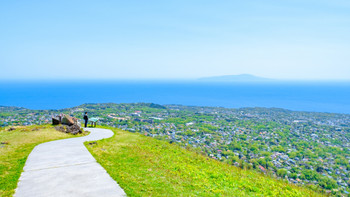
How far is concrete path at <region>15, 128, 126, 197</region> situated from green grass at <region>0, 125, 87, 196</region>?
13.7 inches

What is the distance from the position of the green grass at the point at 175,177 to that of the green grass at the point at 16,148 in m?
4.20

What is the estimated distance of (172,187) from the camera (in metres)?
9.62

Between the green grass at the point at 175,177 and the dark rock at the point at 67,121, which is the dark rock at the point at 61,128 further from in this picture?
the green grass at the point at 175,177

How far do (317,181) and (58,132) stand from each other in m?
38.6

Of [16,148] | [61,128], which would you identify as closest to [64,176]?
[16,148]

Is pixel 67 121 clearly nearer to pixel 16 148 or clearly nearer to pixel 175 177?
pixel 16 148

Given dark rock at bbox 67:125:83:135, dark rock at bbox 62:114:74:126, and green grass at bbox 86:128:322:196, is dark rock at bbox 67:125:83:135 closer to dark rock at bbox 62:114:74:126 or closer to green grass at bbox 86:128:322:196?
dark rock at bbox 62:114:74:126

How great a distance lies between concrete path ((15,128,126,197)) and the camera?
8328 mm

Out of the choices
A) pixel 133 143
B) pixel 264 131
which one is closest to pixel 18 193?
pixel 133 143

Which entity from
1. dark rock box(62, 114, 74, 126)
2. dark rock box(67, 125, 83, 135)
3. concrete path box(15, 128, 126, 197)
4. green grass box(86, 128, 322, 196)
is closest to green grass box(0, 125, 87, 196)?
concrete path box(15, 128, 126, 197)

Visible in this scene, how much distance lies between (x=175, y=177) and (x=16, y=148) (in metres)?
12.7

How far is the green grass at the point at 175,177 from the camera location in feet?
31.1

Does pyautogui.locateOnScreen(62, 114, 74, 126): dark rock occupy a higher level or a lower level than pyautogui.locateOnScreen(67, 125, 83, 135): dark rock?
higher

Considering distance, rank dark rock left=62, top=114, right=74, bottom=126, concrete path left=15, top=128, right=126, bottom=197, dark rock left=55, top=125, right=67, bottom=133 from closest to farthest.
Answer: concrete path left=15, top=128, right=126, bottom=197
dark rock left=55, top=125, right=67, bottom=133
dark rock left=62, top=114, right=74, bottom=126
